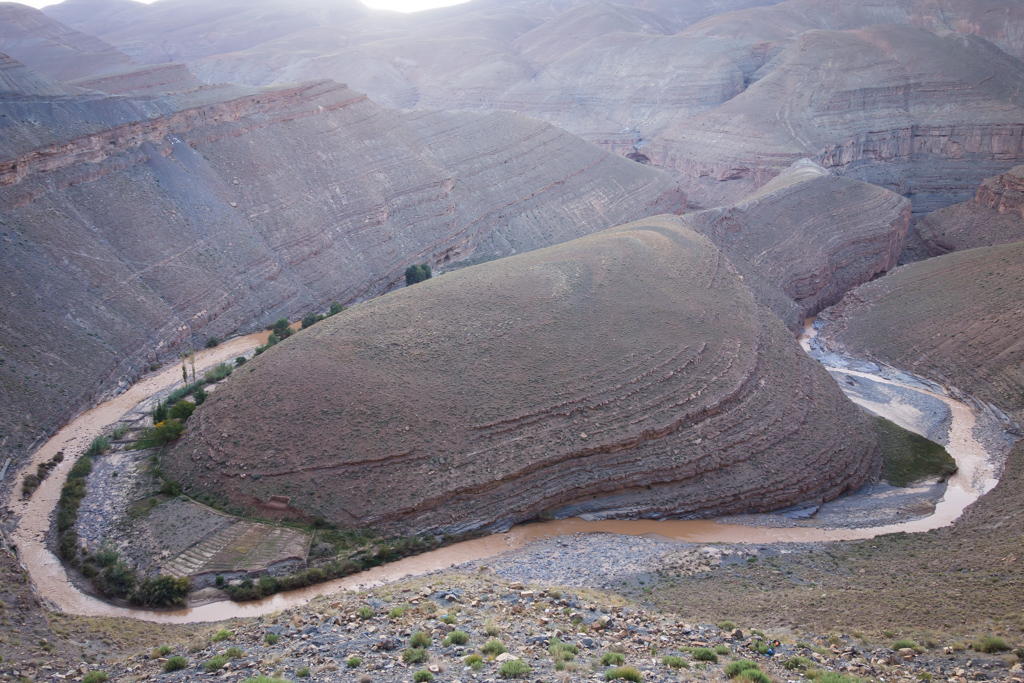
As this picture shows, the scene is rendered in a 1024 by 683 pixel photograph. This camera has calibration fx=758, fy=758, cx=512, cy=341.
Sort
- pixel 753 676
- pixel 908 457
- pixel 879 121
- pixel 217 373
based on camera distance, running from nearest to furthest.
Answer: pixel 753 676 → pixel 908 457 → pixel 217 373 → pixel 879 121

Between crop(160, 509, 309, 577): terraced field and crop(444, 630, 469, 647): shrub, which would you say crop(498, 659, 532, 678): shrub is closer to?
crop(444, 630, 469, 647): shrub

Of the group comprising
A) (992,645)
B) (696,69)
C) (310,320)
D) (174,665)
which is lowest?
(992,645)

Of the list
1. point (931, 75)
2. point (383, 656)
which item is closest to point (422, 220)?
point (383, 656)

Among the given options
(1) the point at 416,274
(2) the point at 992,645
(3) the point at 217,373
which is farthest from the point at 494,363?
(1) the point at 416,274

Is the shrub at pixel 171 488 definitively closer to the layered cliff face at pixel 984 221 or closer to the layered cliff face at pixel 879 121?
the layered cliff face at pixel 984 221

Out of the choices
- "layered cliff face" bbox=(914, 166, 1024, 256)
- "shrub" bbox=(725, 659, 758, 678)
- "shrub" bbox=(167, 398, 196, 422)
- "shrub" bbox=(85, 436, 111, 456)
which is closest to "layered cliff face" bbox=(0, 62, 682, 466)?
"shrub" bbox=(85, 436, 111, 456)

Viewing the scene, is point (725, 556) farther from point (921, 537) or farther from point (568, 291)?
point (568, 291)

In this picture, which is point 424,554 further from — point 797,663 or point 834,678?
point 834,678
